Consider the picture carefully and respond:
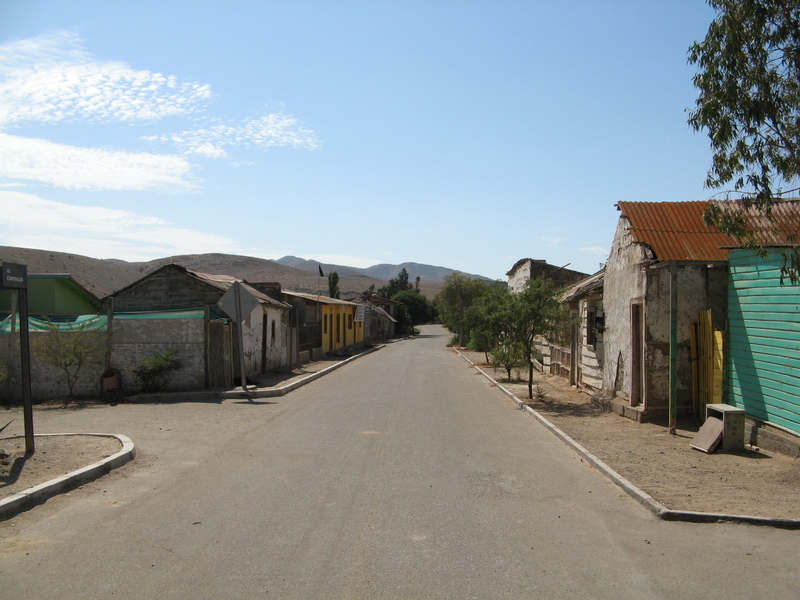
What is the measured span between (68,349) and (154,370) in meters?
2.06

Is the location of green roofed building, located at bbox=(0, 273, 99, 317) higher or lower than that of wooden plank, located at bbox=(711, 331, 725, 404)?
higher

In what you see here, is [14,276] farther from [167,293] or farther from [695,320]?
[167,293]

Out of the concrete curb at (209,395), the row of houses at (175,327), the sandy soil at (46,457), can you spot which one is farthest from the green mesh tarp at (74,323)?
the sandy soil at (46,457)

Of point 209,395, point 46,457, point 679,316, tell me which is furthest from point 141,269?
point 679,316

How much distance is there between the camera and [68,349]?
15.5 m

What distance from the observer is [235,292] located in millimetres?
17047

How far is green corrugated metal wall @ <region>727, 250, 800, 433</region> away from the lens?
8836mm

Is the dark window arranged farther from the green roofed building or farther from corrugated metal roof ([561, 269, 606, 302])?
the green roofed building

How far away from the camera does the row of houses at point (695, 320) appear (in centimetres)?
926

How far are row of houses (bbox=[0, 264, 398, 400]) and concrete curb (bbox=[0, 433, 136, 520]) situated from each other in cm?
778

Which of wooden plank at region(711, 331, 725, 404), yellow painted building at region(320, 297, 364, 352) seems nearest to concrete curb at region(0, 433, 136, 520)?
wooden plank at region(711, 331, 725, 404)

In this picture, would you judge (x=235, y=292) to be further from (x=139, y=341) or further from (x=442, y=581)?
(x=442, y=581)

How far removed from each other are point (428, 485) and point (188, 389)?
36.7 feet

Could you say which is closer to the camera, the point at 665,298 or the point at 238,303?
the point at 665,298
